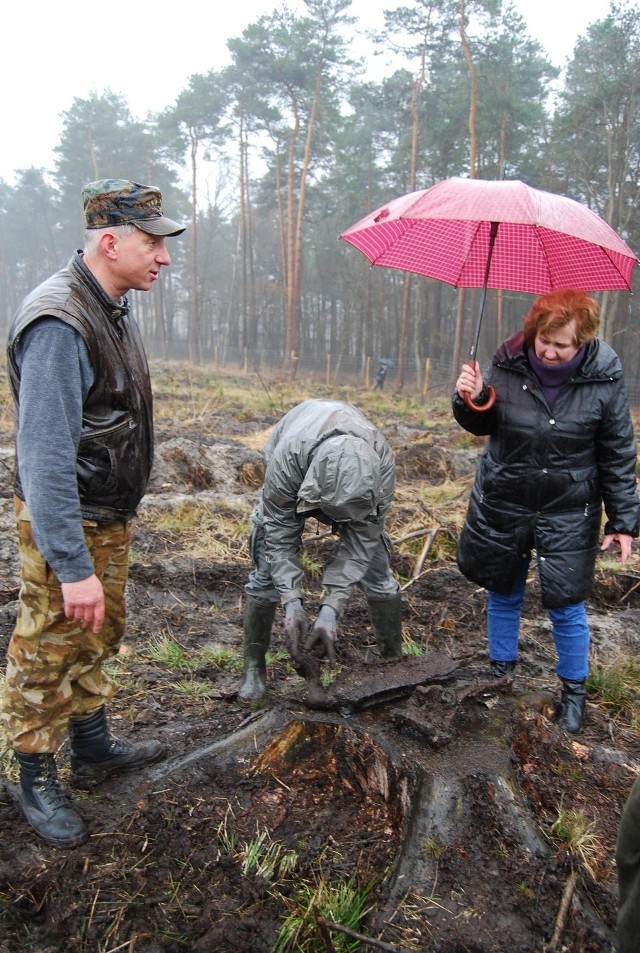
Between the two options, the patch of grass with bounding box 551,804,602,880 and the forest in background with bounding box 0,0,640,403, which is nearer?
the patch of grass with bounding box 551,804,602,880

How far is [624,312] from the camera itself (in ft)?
76.3

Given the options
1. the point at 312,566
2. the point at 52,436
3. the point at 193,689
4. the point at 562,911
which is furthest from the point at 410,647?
the point at 52,436

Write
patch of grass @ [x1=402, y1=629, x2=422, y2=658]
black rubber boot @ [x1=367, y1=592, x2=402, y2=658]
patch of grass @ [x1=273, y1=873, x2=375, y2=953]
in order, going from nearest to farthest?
patch of grass @ [x1=273, y1=873, x2=375, y2=953]
black rubber boot @ [x1=367, y1=592, x2=402, y2=658]
patch of grass @ [x1=402, y1=629, x2=422, y2=658]

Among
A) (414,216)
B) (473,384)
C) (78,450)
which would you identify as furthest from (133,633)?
(414,216)

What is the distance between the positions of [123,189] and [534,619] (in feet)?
11.9

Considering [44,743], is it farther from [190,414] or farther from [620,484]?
[190,414]

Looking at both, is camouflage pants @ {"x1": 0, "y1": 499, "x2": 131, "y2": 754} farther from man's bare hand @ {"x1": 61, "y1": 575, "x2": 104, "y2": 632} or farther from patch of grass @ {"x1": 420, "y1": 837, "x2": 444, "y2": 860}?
patch of grass @ {"x1": 420, "y1": 837, "x2": 444, "y2": 860}

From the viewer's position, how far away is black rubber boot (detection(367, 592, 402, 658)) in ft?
10.7

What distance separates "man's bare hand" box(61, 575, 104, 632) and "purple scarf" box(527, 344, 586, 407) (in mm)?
1953

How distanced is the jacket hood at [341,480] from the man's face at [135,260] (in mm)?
857

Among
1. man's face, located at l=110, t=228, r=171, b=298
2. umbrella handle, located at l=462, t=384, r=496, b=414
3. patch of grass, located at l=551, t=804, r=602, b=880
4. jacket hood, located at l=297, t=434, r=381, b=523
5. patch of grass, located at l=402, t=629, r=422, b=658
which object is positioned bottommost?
patch of grass, located at l=402, t=629, r=422, b=658

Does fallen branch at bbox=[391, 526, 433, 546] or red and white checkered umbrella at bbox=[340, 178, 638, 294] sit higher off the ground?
red and white checkered umbrella at bbox=[340, 178, 638, 294]

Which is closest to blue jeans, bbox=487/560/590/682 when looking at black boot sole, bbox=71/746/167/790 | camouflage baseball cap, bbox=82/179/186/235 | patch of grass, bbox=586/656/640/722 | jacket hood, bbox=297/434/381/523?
patch of grass, bbox=586/656/640/722

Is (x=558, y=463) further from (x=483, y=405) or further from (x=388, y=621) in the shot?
(x=388, y=621)
